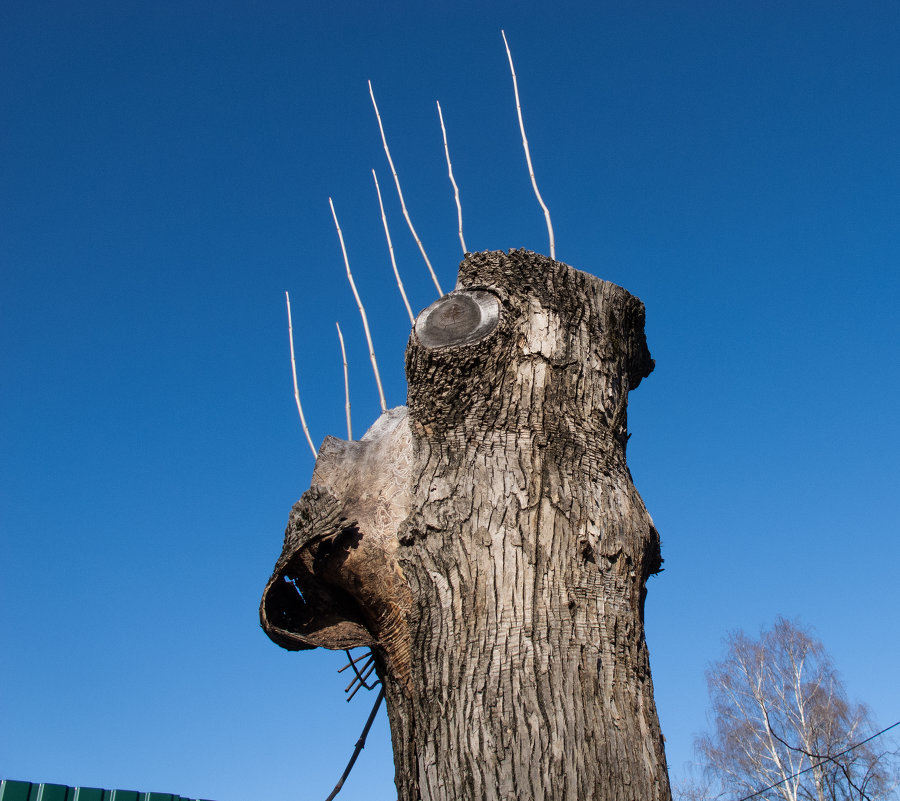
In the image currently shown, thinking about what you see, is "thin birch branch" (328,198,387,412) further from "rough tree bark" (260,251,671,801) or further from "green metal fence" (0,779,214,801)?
"green metal fence" (0,779,214,801)

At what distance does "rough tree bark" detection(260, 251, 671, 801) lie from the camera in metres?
1.45

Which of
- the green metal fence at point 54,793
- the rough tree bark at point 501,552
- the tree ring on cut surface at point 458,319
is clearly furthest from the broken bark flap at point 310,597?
the green metal fence at point 54,793

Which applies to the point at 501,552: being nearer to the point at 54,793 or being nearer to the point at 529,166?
the point at 529,166

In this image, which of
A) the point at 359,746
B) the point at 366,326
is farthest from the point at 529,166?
the point at 359,746

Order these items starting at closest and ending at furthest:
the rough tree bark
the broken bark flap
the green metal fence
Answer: the rough tree bark
the broken bark flap
the green metal fence

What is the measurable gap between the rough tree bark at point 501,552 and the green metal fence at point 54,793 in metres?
3.03

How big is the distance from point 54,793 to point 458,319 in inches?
147

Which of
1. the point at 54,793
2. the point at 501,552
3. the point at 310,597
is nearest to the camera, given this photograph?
the point at 501,552

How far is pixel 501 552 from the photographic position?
163 cm

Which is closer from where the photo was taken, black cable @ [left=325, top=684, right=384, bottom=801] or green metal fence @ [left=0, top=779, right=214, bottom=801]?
black cable @ [left=325, top=684, right=384, bottom=801]

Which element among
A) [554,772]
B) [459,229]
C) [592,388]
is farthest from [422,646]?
[459,229]

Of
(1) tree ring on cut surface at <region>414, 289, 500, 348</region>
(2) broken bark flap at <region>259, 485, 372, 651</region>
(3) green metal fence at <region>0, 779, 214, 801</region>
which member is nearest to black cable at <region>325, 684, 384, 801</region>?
(2) broken bark flap at <region>259, 485, 372, 651</region>

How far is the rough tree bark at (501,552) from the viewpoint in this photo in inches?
57.1

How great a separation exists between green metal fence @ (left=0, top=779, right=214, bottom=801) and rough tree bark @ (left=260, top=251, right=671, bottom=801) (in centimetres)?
303
